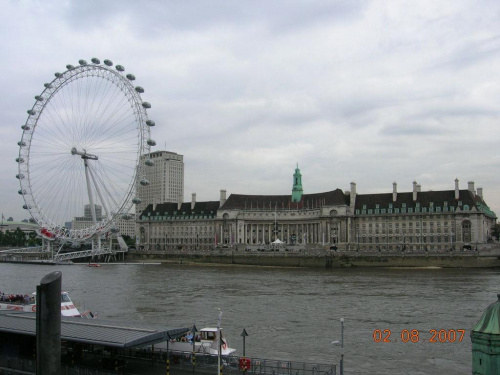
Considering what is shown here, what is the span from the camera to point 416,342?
1168 inches

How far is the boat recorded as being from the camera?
1257 inches

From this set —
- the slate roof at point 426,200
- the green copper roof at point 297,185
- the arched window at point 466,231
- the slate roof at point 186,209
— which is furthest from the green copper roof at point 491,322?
the green copper roof at point 297,185

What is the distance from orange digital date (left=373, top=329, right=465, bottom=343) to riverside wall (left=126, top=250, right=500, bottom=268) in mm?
62541

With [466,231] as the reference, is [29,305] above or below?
below

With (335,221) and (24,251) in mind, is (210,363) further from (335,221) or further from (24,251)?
(24,251)

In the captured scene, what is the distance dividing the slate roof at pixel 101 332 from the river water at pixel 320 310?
29.5ft

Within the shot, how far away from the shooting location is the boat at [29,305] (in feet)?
105

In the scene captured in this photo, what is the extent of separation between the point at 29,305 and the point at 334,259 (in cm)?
7094

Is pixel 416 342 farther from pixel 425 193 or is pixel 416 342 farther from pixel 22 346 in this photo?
pixel 425 193

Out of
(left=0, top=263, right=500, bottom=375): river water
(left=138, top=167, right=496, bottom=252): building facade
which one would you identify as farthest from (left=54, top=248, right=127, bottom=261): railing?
(left=0, top=263, right=500, bottom=375): river water

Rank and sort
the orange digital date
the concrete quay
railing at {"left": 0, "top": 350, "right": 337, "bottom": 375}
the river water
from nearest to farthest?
1. railing at {"left": 0, "top": 350, "right": 337, "bottom": 375}
2. the river water
3. the orange digital date
4. the concrete quay

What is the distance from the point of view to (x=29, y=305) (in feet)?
111

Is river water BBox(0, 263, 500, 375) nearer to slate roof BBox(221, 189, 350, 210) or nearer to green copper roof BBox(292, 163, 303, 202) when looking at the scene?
slate roof BBox(221, 189, 350, 210)

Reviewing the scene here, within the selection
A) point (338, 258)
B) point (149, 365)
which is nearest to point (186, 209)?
point (338, 258)
